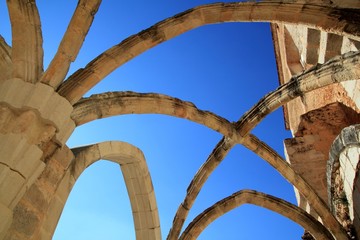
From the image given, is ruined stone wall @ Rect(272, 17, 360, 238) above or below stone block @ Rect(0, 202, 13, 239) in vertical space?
above

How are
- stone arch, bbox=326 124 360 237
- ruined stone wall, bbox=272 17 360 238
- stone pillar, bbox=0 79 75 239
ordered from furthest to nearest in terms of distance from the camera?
1. ruined stone wall, bbox=272 17 360 238
2. stone arch, bbox=326 124 360 237
3. stone pillar, bbox=0 79 75 239

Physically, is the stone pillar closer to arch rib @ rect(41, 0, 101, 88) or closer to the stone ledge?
the stone ledge

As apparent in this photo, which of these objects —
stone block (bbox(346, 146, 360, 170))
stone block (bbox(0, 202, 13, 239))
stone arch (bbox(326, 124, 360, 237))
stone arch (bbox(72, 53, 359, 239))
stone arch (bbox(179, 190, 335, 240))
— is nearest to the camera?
stone block (bbox(0, 202, 13, 239))

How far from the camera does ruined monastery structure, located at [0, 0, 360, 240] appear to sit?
285cm

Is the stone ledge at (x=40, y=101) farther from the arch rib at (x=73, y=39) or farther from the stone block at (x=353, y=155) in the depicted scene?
the stone block at (x=353, y=155)

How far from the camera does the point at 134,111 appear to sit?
416 cm

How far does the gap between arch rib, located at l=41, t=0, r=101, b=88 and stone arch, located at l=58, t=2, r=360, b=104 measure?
0.58 ft

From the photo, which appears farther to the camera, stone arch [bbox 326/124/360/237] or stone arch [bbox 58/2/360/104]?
stone arch [bbox 326/124/360/237]

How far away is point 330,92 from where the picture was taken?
7336mm

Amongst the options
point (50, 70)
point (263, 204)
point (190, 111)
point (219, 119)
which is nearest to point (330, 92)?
point (263, 204)

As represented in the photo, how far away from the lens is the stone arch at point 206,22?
3.55m

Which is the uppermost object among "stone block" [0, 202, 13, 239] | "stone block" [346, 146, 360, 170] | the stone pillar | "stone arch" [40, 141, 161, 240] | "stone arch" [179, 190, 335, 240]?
"stone block" [346, 146, 360, 170]

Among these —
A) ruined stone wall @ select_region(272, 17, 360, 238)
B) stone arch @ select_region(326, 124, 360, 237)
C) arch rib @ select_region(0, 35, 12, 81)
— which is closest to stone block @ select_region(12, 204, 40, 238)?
arch rib @ select_region(0, 35, 12, 81)

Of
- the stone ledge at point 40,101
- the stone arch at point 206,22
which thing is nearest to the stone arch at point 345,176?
the stone arch at point 206,22
